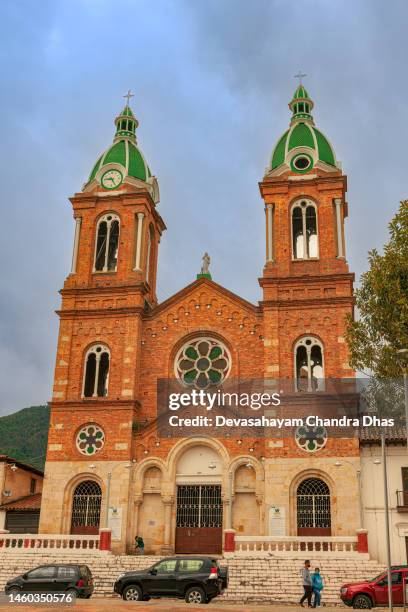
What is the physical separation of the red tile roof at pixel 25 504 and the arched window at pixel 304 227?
20467 mm

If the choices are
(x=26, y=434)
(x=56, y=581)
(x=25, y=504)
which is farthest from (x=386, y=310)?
(x=26, y=434)

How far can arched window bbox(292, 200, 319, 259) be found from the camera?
40500 mm

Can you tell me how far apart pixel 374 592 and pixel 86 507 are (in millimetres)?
16795

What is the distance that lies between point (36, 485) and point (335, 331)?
2177 centimetres

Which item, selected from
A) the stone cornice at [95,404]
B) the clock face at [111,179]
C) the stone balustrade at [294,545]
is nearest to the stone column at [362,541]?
the stone balustrade at [294,545]

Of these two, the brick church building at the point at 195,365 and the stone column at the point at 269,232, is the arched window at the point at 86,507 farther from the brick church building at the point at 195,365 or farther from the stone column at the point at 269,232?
the stone column at the point at 269,232

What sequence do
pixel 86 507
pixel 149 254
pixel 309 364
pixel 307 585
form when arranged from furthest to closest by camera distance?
pixel 149 254 → pixel 309 364 → pixel 86 507 → pixel 307 585

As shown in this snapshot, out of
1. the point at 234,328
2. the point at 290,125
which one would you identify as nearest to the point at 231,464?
the point at 234,328

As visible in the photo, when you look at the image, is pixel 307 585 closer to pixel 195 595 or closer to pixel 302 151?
pixel 195 595

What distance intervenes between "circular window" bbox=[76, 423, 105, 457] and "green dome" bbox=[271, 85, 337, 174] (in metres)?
18.6

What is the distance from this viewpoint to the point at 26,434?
89.8 meters

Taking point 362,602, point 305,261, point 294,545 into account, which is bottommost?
point 362,602

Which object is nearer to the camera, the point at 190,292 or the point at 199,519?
the point at 199,519

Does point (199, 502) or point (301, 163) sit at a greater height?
point (301, 163)
